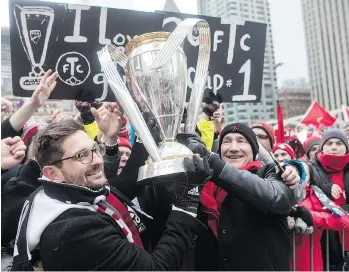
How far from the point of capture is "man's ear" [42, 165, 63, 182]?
5.10 ft

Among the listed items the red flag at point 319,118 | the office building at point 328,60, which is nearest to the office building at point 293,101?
the office building at point 328,60

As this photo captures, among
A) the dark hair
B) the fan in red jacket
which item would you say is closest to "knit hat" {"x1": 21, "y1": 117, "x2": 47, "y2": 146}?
the dark hair

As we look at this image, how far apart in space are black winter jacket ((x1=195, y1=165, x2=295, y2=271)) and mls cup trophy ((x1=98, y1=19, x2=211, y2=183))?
0.32 metres

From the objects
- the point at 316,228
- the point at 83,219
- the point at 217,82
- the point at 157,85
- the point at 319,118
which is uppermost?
the point at 319,118

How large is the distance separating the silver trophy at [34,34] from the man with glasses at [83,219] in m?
0.81

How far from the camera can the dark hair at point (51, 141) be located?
1.56 m

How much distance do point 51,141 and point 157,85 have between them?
509 mm

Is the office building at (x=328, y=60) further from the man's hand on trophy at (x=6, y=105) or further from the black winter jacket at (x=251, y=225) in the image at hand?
the black winter jacket at (x=251, y=225)

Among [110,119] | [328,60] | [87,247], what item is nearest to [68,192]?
[87,247]

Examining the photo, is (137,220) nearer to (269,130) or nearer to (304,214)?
(304,214)

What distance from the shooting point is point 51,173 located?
1567 millimetres

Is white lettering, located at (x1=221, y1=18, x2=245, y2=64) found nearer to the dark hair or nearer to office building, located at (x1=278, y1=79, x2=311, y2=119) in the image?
the dark hair

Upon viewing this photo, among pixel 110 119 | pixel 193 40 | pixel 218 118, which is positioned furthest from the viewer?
pixel 218 118

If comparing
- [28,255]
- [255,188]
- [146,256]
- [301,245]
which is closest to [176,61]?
[255,188]
